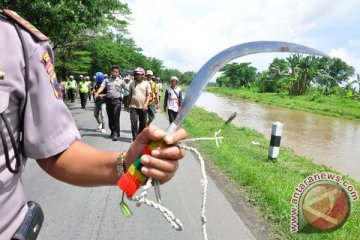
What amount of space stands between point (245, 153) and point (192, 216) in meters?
4.23

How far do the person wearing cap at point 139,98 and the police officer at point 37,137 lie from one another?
683cm

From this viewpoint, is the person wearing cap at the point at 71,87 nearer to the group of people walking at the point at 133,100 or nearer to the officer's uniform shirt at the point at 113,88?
the group of people walking at the point at 133,100

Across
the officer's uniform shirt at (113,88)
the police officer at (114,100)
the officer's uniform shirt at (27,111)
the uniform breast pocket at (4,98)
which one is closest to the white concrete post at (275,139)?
the police officer at (114,100)

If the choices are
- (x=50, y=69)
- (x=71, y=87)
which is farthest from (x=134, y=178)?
(x=71, y=87)

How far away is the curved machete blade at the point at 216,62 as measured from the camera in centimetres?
112

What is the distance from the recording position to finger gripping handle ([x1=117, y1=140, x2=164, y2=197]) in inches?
41.6

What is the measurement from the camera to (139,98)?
823cm

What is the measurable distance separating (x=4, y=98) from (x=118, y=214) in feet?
10.1

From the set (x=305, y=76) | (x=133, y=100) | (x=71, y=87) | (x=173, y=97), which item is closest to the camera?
(x=133, y=100)

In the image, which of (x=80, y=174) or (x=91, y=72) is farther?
(x=91, y=72)

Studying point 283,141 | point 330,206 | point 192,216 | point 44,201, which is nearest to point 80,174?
point 192,216

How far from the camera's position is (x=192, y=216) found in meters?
4.06

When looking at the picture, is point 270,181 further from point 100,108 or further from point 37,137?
point 100,108

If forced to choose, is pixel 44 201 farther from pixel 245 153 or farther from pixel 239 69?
pixel 239 69
